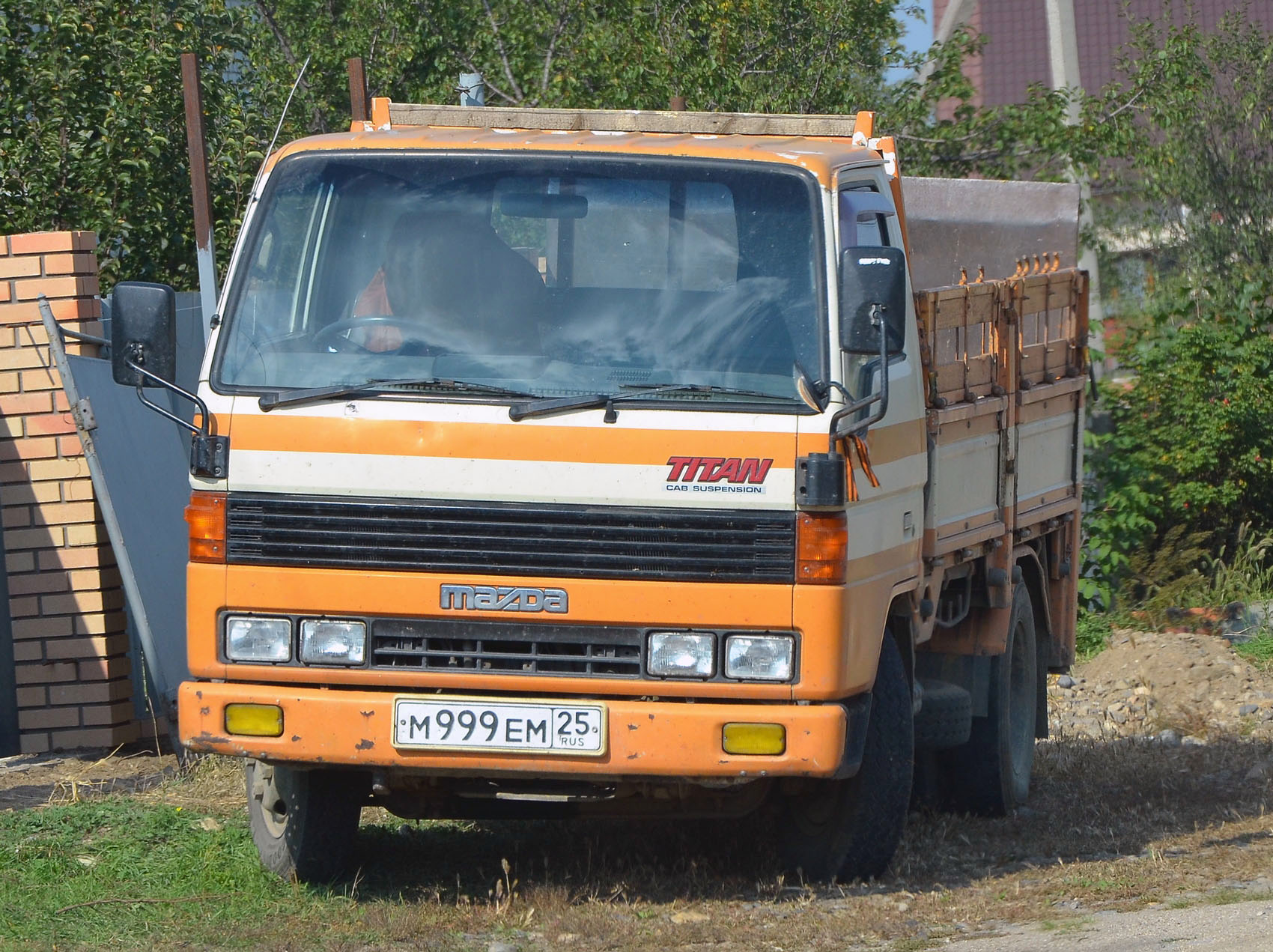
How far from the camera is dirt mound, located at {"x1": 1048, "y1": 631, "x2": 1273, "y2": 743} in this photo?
32.4ft

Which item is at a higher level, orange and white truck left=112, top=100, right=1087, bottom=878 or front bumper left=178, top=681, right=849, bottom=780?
orange and white truck left=112, top=100, right=1087, bottom=878

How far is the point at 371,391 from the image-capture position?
5.16m

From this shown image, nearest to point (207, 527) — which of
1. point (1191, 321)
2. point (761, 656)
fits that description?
point (761, 656)

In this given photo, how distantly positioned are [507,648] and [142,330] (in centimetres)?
138

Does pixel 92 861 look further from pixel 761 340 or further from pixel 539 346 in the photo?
pixel 761 340

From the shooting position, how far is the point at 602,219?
554 cm

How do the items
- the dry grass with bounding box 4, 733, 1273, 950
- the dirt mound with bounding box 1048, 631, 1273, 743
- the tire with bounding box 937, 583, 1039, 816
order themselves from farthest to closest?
the dirt mound with bounding box 1048, 631, 1273, 743, the tire with bounding box 937, 583, 1039, 816, the dry grass with bounding box 4, 733, 1273, 950

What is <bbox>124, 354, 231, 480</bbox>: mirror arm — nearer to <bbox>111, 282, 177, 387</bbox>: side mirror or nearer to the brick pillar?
<bbox>111, 282, 177, 387</bbox>: side mirror

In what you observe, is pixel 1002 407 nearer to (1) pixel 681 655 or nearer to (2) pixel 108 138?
(1) pixel 681 655

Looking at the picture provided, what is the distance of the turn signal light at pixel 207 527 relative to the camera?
5.21 meters

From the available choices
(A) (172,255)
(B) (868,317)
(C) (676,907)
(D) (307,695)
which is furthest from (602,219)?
(A) (172,255)

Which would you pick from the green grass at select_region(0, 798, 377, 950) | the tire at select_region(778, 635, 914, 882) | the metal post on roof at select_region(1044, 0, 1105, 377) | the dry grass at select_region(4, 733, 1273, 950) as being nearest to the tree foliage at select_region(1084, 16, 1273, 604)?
the metal post on roof at select_region(1044, 0, 1105, 377)

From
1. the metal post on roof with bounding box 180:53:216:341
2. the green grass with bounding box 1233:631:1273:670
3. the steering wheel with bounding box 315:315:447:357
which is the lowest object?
the green grass with bounding box 1233:631:1273:670

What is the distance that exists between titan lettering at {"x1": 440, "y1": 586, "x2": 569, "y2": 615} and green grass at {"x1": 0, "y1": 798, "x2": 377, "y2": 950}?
101 cm
